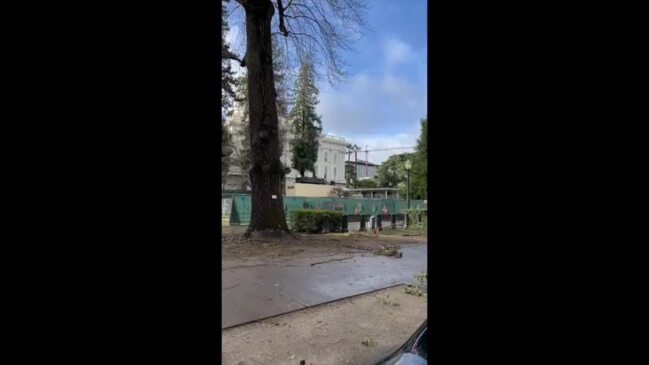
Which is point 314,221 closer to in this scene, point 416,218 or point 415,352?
point 416,218

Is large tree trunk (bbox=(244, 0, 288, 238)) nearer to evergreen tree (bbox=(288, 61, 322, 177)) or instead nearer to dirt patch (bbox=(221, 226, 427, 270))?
dirt patch (bbox=(221, 226, 427, 270))

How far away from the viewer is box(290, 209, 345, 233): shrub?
13.8 m

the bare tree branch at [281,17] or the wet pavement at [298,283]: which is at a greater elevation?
the bare tree branch at [281,17]

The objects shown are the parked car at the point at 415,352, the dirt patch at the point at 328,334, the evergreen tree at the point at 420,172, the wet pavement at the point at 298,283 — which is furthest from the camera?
the evergreen tree at the point at 420,172

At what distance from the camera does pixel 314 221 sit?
45.2 feet

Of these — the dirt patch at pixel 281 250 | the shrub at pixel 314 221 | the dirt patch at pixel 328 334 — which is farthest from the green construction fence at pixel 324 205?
the dirt patch at pixel 328 334

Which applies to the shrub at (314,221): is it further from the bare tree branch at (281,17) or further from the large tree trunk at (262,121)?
the bare tree branch at (281,17)

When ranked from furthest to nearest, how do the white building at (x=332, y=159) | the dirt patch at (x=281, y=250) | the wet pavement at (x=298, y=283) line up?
the white building at (x=332, y=159)
the dirt patch at (x=281, y=250)
the wet pavement at (x=298, y=283)

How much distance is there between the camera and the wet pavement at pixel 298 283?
4.10 m

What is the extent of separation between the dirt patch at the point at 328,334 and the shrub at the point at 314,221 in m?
9.28

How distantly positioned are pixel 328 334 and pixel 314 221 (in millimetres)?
10400
